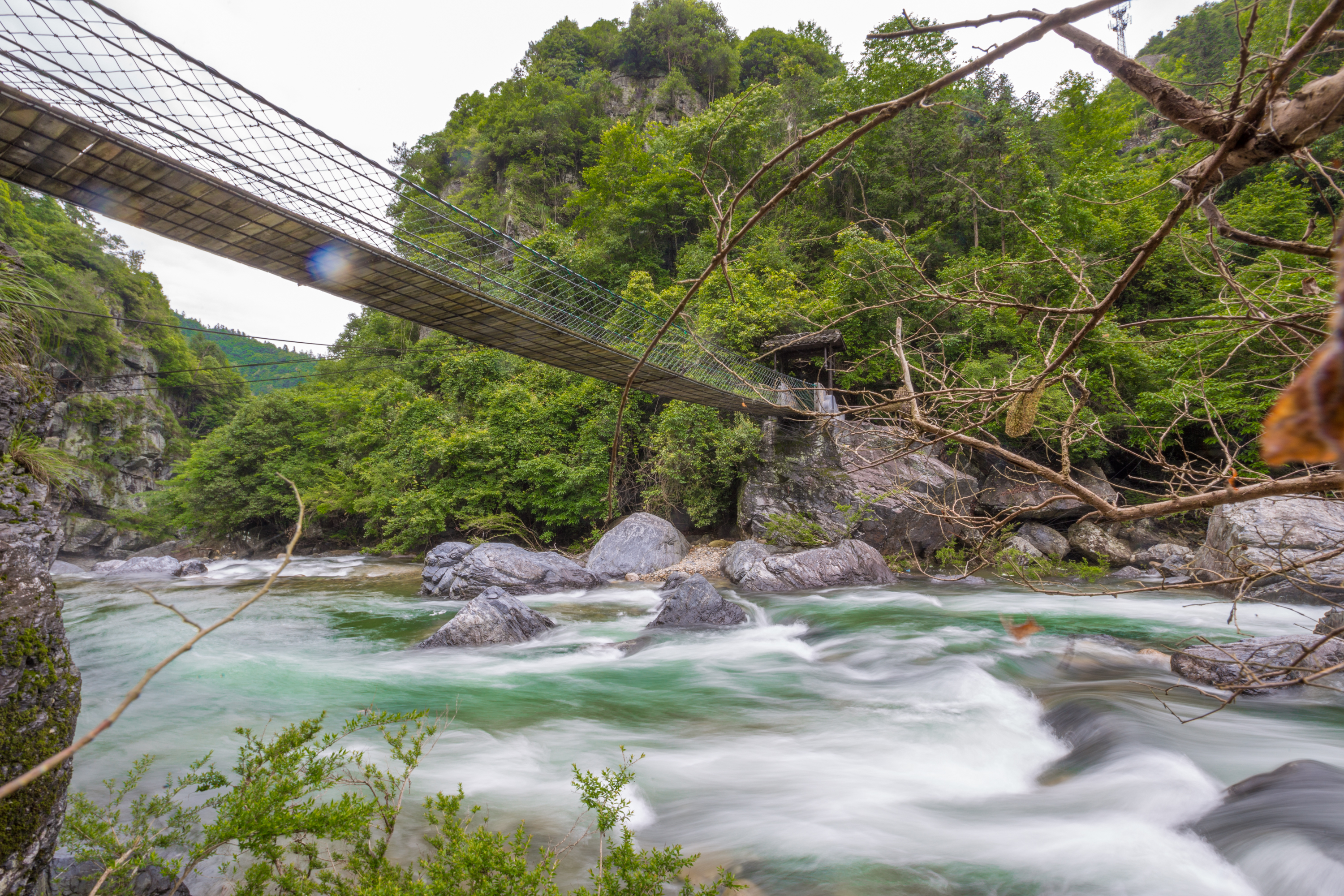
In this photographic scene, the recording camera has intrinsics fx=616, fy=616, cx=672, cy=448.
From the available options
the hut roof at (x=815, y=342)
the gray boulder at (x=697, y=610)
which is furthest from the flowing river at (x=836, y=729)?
the hut roof at (x=815, y=342)

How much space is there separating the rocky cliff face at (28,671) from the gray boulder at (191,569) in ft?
43.2

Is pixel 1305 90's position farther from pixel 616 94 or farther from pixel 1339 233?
pixel 616 94

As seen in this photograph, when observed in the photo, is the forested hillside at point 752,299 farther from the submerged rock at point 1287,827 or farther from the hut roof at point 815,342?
the submerged rock at point 1287,827

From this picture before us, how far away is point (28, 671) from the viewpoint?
1.89 metres

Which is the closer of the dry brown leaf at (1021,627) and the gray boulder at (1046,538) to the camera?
the dry brown leaf at (1021,627)

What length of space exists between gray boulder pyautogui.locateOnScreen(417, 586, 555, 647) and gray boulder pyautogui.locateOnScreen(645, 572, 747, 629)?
49.8 inches

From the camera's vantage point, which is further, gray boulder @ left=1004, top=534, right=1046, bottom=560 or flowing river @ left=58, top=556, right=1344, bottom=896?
gray boulder @ left=1004, top=534, right=1046, bottom=560

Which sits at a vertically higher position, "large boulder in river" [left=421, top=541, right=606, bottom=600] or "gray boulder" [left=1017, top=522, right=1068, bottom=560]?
"gray boulder" [left=1017, top=522, right=1068, bottom=560]

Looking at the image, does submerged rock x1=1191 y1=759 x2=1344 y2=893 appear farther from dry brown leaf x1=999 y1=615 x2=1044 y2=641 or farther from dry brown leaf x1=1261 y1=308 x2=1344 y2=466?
dry brown leaf x1=1261 y1=308 x2=1344 y2=466

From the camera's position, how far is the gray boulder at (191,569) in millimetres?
12688

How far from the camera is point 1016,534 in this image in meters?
10.1

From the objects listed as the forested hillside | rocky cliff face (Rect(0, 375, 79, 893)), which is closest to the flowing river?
rocky cliff face (Rect(0, 375, 79, 893))

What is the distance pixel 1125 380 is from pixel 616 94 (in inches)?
915

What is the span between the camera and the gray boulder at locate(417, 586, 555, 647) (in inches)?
236
